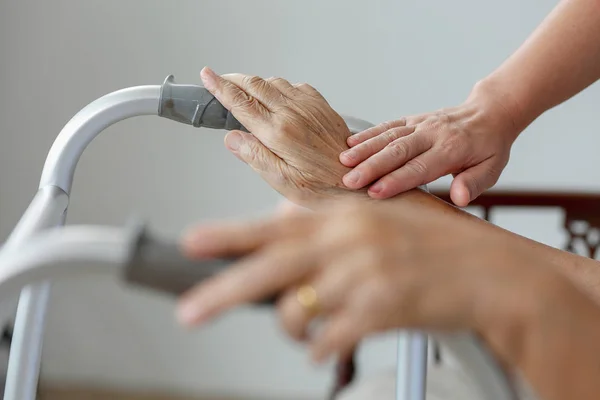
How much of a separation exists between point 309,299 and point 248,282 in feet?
A: 0.10

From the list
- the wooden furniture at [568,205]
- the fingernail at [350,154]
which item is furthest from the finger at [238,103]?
the wooden furniture at [568,205]

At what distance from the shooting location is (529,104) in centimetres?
118

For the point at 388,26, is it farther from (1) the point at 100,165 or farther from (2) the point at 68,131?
(2) the point at 68,131

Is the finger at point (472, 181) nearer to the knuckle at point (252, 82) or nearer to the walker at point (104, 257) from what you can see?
the walker at point (104, 257)

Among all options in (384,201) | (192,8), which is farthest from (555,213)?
(384,201)

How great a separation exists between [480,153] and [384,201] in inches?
9.3

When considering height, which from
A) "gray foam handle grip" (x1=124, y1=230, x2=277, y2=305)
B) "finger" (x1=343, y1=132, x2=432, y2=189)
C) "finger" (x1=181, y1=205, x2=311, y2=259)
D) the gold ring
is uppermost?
"finger" (x1=343, y1=132, x2=432, y2=189)

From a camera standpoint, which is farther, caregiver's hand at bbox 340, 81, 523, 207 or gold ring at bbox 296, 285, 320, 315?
A: caregiver's hand at bbox 340, 81, 523, 207

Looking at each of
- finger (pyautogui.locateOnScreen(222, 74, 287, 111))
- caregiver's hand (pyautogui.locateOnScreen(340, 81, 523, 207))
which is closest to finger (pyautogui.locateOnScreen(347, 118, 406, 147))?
caregiver's hand (pyautogui.locateOnScreen(340, 81, 523, 207))

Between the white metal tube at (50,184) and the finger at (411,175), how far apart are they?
0.94 feet

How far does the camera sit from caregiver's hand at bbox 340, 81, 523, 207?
3.13 feet

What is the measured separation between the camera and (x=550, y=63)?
1.20 meters

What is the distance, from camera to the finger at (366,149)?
3.13 ft

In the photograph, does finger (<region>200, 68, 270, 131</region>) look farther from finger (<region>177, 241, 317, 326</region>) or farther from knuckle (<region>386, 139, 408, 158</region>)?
finger (<region>177, 241, 317, 326</region>)
